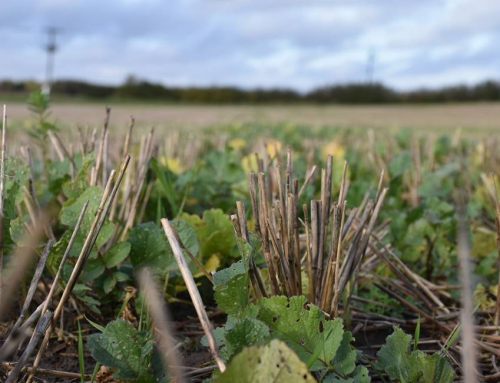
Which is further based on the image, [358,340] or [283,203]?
[358,340]

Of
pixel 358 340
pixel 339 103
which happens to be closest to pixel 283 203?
pixel 358 340

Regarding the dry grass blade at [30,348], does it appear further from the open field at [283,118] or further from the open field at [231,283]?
the open field at [283,118]

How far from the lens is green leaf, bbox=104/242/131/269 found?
140 cm

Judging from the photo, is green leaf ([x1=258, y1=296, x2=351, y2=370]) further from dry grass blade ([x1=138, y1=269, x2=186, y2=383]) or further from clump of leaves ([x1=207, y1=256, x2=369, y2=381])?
dry grass blade ([x1=138, y1=269, x2=186, y2=383])

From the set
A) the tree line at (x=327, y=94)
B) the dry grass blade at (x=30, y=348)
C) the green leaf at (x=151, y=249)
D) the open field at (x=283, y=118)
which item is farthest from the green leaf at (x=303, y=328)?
the tree line at (x=327, y=94)

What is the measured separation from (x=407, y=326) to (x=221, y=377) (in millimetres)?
772

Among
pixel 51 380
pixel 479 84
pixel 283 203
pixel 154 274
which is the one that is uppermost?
pixel 479 84

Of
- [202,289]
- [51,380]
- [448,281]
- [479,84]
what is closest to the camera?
[51,380]

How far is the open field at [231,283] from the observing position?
99 centimetres

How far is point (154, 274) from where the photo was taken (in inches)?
56.0

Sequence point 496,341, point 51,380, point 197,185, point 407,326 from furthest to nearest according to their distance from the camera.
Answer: point 197,185 → point 407,326 → point 496,341 → point 51,380

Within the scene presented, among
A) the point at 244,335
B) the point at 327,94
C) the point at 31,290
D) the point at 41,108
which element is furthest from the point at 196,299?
the point at 327,94

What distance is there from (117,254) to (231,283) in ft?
1.49

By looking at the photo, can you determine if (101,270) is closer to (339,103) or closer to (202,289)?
(202,289)
